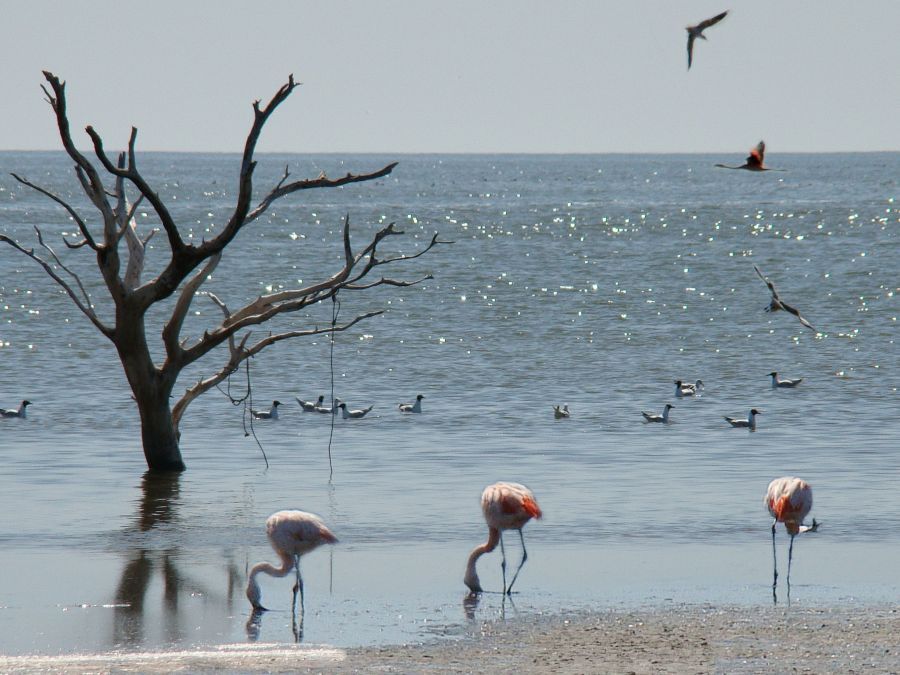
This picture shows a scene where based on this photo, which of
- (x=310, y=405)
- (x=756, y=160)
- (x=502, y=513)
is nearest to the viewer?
(x=502, y=513)

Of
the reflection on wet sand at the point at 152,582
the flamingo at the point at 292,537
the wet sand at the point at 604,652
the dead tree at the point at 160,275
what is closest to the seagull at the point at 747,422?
the dead tree at the point at 160,275

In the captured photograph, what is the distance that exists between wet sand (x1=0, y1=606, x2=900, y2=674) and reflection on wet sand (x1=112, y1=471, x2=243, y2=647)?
82cm

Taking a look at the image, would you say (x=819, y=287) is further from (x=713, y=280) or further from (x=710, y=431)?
(x=710, y=431)

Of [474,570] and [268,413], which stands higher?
[474,570]

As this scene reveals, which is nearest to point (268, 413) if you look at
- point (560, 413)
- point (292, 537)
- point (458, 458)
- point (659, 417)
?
point (560, 413)

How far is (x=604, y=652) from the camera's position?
10336mm

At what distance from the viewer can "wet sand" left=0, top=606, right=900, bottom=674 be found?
9930 mm

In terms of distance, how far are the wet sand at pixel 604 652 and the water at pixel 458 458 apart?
423mm

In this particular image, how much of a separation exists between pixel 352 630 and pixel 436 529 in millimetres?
4362

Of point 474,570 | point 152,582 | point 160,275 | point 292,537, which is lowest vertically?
point 152,582

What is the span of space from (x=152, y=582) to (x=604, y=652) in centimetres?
444

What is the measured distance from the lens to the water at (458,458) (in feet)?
40.8

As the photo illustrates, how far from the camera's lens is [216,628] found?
11289mm

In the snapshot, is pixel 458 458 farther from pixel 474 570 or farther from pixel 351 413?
pixel 474 570
